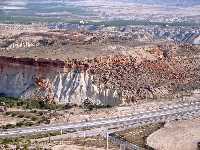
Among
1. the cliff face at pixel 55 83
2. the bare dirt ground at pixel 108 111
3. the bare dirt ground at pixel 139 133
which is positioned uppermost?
the cliff face at pixel 55 83

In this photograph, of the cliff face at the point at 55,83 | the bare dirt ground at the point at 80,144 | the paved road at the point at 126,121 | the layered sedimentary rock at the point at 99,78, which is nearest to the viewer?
the bare dirt ground at the point at 80,144

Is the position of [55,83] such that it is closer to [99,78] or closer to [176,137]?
[99,78]

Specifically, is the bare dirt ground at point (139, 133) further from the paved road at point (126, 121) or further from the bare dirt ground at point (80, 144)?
the bare dirt ground at point (80, 144)

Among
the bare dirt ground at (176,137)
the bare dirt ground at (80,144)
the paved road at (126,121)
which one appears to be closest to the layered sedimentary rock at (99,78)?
the paved road at (126,121)

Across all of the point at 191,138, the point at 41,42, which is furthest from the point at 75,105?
the point at 41,42

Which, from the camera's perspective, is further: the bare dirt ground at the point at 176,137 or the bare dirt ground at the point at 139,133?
the bare dirt ground at the point at 139,133

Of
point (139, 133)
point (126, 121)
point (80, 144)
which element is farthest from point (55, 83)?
point (80, 144)
